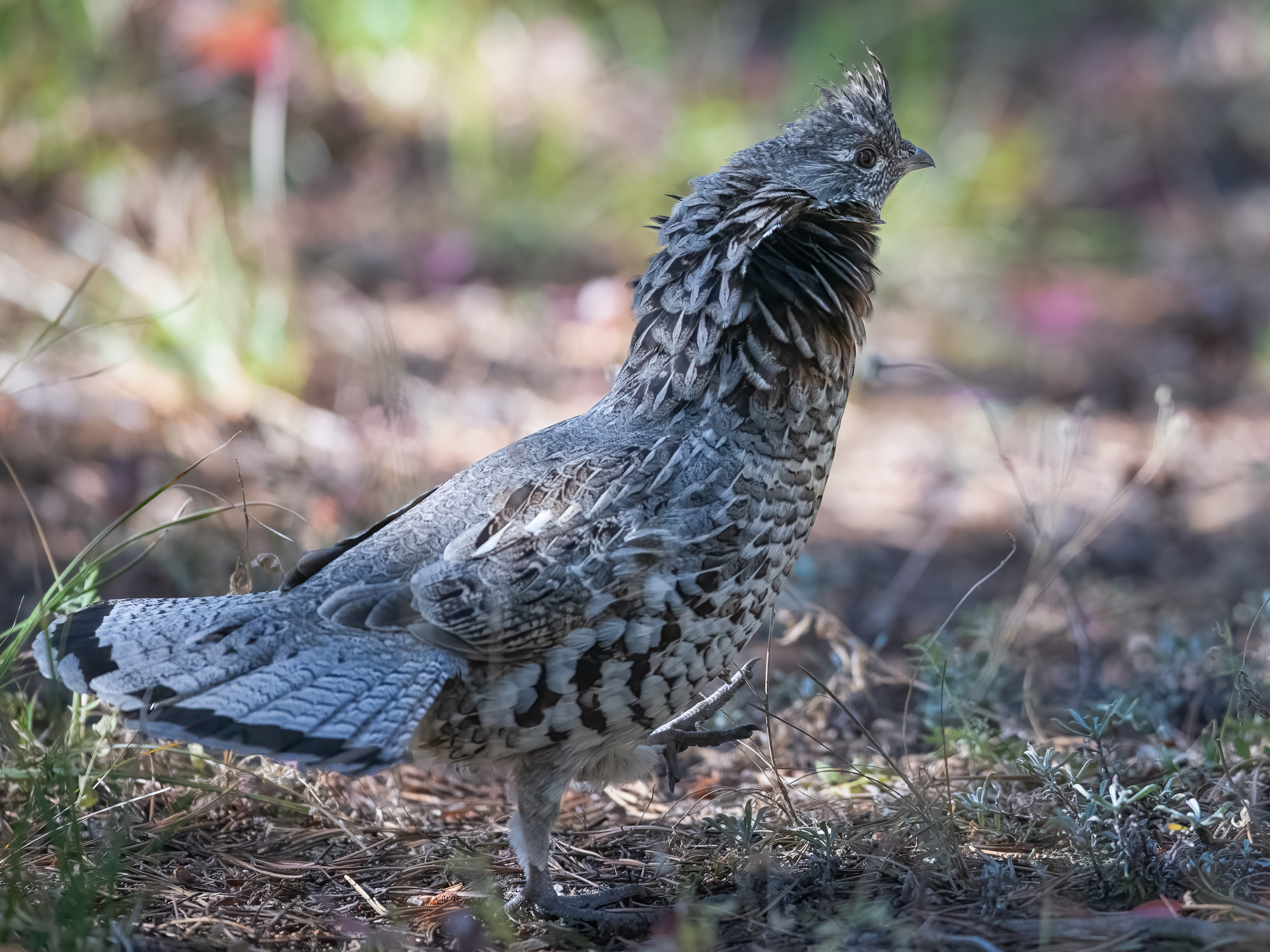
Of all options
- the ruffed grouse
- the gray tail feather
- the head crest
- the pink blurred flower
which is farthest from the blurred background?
the ruffed grouse

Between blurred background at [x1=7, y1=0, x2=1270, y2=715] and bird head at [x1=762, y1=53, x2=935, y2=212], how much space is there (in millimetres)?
334

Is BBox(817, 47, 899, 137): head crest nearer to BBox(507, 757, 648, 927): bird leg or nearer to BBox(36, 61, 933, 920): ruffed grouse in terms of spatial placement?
BBox(36, 61, 933, 920): ruffed grouse

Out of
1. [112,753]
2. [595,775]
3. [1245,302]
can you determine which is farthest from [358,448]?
[1245,302]

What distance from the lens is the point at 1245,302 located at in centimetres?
834

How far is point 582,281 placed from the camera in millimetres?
8250

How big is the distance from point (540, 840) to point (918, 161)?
2434mm

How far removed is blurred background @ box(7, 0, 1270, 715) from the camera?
5340 millimetres

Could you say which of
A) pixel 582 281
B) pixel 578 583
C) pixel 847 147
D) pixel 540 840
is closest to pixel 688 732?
pixel 540 840

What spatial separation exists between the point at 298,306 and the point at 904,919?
19.0 ft

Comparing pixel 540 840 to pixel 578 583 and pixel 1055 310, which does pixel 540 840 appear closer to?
pixel 578 583

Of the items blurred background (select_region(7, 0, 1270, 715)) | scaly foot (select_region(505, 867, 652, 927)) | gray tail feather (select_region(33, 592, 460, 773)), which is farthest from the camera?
blurred background (select_region(7, 0, 1270, 715))

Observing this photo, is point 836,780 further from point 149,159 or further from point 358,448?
point 149,159

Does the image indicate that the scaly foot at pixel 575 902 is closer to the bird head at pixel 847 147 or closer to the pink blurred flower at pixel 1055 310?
the bird head at pixel 847 147

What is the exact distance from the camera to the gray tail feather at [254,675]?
8.51ft
